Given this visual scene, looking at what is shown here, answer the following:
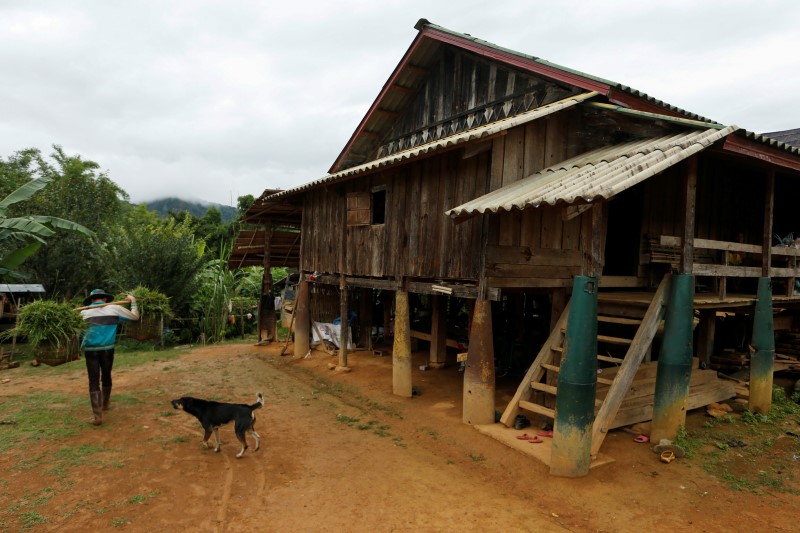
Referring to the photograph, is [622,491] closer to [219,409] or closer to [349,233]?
[219,409]

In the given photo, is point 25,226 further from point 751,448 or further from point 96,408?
point 751,448

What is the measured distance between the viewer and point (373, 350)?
13.5 metres

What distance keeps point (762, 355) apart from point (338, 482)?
759 cm

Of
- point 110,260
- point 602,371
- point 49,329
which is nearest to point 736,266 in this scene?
point 602,371

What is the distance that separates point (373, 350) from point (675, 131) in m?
9.21

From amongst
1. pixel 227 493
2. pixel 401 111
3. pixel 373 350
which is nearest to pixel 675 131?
pixel 401 111

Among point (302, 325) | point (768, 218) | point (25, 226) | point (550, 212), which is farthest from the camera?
point (302, 325)

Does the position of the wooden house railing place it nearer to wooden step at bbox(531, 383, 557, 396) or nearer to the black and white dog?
wooden step at bbox(531, 383, 557, 396)

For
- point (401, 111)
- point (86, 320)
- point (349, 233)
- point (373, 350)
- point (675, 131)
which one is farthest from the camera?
point (373, 350)

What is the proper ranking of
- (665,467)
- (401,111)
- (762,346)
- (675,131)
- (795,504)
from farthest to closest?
(401,111)
(762,346)
(675,131)
(665,467)
(795,504)

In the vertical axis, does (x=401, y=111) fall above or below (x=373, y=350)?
above

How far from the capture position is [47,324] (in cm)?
735

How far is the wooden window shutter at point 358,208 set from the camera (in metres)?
10.8

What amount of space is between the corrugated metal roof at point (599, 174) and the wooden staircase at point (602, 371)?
1929mm
